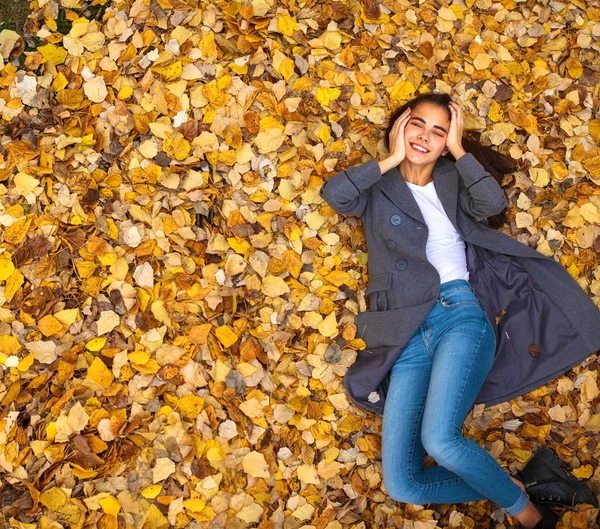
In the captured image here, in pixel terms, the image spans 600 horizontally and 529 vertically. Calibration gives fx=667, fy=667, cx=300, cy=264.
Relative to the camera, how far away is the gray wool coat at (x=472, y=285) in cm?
295

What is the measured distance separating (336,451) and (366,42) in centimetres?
201

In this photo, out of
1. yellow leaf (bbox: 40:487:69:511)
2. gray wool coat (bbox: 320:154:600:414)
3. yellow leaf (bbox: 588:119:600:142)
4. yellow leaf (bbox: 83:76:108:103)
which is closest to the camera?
yellow leaf (bbox: 40:487:69:511)

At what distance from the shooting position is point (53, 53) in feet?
10.0

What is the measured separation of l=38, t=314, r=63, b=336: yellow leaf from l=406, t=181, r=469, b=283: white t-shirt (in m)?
1.65

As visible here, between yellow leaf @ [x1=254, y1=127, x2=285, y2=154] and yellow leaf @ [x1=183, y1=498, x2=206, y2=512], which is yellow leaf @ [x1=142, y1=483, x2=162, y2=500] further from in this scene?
yellow leaf @ [x1=254, y1=127, x2=285, y2=154]

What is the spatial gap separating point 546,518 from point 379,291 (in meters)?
1.23

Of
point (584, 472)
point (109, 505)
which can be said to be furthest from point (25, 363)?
point (584, 472)

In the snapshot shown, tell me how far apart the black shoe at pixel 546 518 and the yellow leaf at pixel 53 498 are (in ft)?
6.51

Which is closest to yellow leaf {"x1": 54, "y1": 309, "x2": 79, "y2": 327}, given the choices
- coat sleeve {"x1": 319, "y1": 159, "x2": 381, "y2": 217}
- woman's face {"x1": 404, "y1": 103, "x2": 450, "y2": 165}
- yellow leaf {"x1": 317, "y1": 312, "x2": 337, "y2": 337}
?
yellow leaf {"x1": 317, "y1": 312, "x2": 337, "y2": 337}

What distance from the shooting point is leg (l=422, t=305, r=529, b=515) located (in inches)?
108

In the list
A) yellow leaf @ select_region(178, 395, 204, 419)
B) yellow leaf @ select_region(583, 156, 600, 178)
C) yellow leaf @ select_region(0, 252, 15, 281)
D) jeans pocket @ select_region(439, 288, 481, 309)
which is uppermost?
yellow leaf @ select_region(583, 156, 600, 178)

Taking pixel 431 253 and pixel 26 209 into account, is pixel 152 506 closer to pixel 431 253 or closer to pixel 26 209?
pixel 26 209

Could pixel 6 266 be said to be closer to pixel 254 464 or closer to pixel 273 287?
pixel 273 287

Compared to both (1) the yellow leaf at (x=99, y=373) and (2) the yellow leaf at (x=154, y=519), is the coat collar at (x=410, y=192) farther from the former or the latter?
(2) the yellow leaf at (x=154, y=519)
